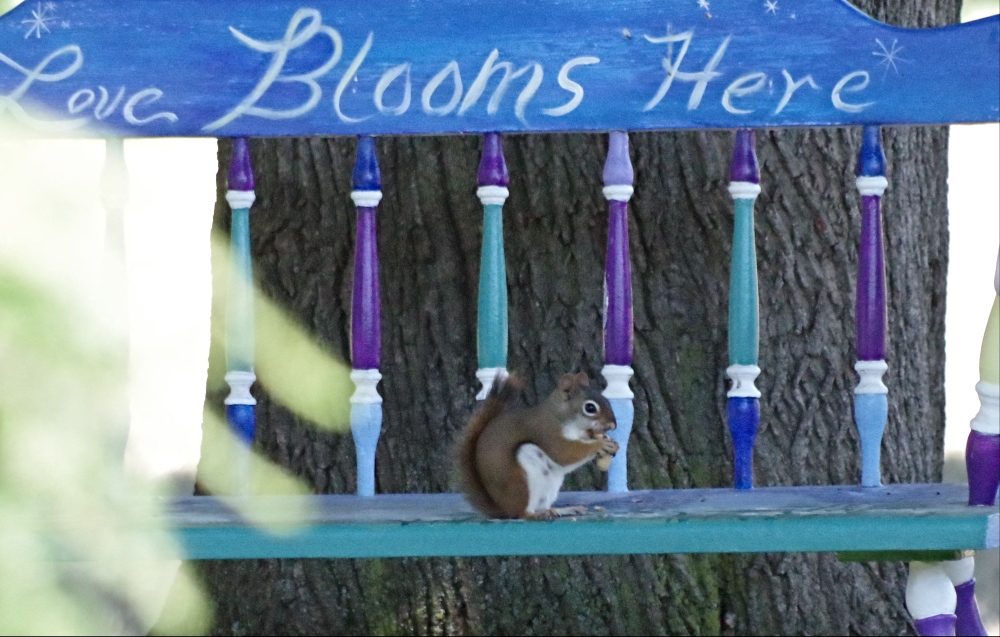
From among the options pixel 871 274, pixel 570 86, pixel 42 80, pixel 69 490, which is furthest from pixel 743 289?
pixel 69 490

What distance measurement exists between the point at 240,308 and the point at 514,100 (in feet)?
2.04

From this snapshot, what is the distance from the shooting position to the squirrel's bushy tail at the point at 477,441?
2336 mm

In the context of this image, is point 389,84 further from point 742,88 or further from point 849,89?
point 849,89

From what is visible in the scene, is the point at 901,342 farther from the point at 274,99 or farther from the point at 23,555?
the point at 23,555

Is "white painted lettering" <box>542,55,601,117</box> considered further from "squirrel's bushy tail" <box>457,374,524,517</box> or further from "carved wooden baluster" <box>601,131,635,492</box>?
"squirrel's bushy tail" <box>457,374,524,517</box>

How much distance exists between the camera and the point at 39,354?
3.33m

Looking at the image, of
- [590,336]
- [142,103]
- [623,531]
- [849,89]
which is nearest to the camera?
[623,531]

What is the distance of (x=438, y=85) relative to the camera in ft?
8.31

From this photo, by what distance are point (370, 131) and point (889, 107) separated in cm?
90

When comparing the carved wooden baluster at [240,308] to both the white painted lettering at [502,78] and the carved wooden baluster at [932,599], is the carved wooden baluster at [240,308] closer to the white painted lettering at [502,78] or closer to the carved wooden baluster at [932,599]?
the white painted lettering at [502,78]

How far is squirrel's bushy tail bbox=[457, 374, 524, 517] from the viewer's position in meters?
2.34

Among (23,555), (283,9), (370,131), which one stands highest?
(283,9)

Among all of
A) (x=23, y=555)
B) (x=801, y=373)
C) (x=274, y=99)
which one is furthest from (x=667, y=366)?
(x=23, y=555)

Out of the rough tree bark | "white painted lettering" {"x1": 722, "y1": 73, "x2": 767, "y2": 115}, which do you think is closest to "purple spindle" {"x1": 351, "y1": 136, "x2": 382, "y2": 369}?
the rough tree bark
